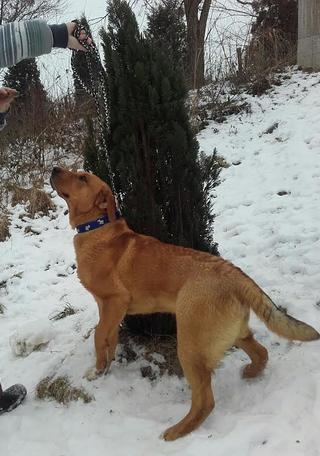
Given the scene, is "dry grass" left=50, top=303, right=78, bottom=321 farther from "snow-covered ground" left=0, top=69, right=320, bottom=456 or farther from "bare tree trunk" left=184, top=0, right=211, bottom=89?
"bare tree trunk" left=184, top=0, right=211, bottom=89

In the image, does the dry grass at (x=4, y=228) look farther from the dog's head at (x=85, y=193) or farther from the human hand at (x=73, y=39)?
the human hand at (x=73, y=39)

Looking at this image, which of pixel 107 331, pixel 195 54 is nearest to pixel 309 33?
pixel 195 54

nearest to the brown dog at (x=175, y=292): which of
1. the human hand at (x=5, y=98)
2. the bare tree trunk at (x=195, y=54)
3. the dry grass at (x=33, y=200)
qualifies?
the human hand at (x=5, y=98)

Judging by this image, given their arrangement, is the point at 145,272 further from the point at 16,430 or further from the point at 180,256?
the point at 16,430

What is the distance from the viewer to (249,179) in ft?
26.3

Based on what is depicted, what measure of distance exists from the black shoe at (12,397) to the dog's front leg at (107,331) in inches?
20.0

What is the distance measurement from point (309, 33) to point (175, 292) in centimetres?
1081

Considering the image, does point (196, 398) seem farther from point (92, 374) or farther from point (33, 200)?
point (33, 200)

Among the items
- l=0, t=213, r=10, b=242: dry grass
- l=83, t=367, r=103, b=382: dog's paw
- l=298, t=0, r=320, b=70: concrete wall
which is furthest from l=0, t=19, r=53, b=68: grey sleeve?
l=298, t=0, r=320, b=70: concrete wall

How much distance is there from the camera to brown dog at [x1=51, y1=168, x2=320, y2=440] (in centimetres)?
291

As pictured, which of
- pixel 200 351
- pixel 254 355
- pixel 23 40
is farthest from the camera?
pixel 254 355

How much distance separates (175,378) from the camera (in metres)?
3.56

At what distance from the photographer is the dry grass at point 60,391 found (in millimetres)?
3477

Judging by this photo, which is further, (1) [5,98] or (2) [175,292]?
(2) [175,292]
